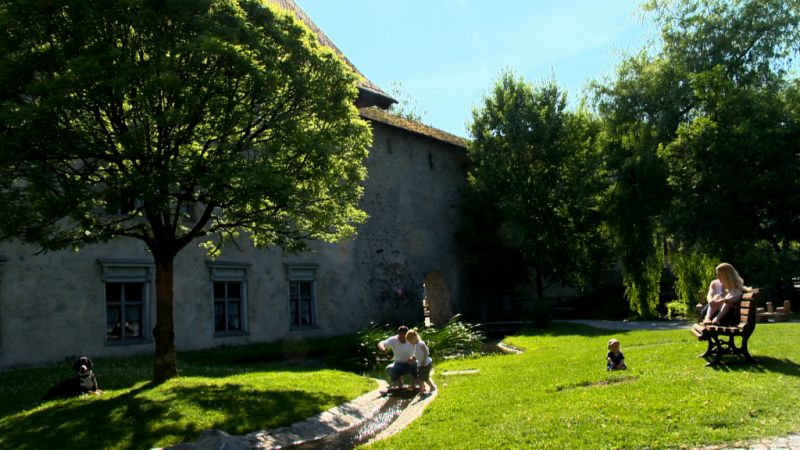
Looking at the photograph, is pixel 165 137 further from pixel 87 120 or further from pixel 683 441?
pixel 683 441

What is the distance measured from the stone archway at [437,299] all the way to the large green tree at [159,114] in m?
19.9

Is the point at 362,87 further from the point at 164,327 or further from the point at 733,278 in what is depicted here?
the point at 733,278

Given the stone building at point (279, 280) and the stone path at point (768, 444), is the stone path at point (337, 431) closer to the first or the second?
the stone path at point (768, 444)

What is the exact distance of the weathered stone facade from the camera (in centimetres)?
1572

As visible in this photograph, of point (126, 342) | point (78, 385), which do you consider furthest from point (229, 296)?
point (78, 385)

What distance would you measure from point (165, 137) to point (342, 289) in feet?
49.5

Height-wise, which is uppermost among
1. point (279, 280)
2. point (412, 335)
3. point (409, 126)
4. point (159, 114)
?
→ point (409, 126)

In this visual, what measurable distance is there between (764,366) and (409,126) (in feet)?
70.1

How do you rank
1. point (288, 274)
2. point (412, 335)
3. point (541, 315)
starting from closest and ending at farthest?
point (412, 335) < point (288, 274) < point (541, 315)

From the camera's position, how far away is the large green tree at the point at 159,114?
974cm

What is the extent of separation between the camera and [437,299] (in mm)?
31797

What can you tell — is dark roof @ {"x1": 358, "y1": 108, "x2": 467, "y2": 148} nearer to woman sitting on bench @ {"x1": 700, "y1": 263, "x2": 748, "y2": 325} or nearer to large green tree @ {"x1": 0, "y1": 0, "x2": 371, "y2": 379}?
large green tree @ {"x1": 0, "y1": 0, "x2": 371, "y2": 379}

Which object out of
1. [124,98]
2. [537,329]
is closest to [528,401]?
[124,98]

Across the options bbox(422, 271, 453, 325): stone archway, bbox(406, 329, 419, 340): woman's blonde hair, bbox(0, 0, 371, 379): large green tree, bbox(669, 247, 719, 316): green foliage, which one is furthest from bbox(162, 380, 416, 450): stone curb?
bbox(422, 271, 453, 325): stone archway
